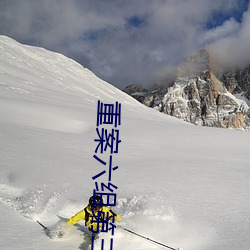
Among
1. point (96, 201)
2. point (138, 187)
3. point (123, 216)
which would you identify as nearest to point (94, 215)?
point (96, 201)

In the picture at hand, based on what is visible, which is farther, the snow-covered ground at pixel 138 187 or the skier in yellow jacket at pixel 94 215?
the skier in yellow jacket at pixel 94 215

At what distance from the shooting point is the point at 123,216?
246 inches

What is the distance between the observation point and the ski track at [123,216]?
5230 millimetres

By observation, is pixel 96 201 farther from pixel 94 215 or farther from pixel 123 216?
pixel 123 216

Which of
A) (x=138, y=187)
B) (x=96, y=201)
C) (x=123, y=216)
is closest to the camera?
(x=96, y=201)

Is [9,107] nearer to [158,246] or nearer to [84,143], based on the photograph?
→ [84,143]

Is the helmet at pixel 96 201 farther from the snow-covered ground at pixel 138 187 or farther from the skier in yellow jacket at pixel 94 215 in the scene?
the snow-covered ground at pixel 138 187

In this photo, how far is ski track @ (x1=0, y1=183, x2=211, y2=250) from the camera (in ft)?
17.2

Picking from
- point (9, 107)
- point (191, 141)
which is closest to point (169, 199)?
point (191, 141)

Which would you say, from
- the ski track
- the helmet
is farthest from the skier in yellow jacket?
the ski track

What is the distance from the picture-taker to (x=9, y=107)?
58.0 ft

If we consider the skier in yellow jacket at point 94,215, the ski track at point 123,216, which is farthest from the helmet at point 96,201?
the ski track at point 123,216

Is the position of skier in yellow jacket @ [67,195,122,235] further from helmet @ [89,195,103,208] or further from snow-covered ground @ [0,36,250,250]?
snow-covered ground @ [0,36,250,250]

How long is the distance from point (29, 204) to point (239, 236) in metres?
4.34
